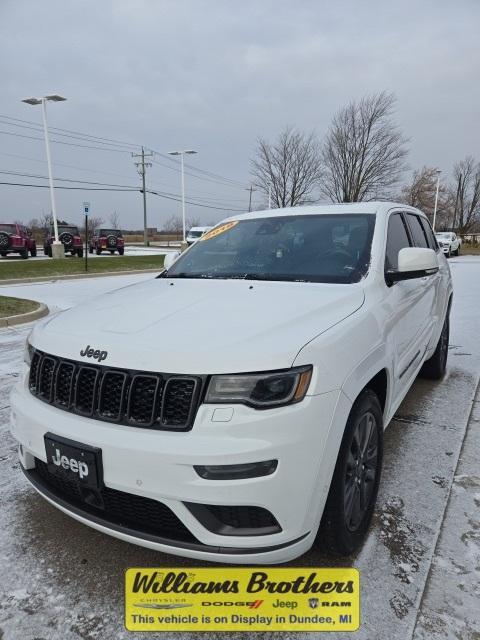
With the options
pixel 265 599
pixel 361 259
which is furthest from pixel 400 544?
pixel 361 259

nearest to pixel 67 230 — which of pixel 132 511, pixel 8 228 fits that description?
pixel 8 228

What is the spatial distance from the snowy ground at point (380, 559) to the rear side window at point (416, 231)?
5.31 feet

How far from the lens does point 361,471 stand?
7.16 ft

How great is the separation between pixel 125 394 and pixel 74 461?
35 cm

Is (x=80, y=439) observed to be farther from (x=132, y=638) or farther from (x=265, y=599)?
(x=265, y=599)

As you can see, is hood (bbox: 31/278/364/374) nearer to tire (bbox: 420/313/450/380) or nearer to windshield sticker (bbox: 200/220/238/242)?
windshield sticker (bbox: 200/220/238/242)

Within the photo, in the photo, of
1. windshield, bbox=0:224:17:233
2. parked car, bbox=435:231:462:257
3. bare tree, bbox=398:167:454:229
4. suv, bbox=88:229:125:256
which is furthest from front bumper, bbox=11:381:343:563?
bare tree, bbox=398:167:454:229

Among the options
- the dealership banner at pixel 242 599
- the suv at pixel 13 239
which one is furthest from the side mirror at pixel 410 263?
the suv at pixel 13 239

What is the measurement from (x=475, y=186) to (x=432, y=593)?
62.5 m

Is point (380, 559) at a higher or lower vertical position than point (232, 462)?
lower

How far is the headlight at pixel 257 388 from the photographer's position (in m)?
1.69

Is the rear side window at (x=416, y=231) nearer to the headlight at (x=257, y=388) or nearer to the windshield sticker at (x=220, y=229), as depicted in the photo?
the windshield sticker at (x=220, y=229)

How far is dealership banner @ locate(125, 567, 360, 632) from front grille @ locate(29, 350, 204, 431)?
2.55 feet

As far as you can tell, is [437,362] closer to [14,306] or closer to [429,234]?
[429,234]
